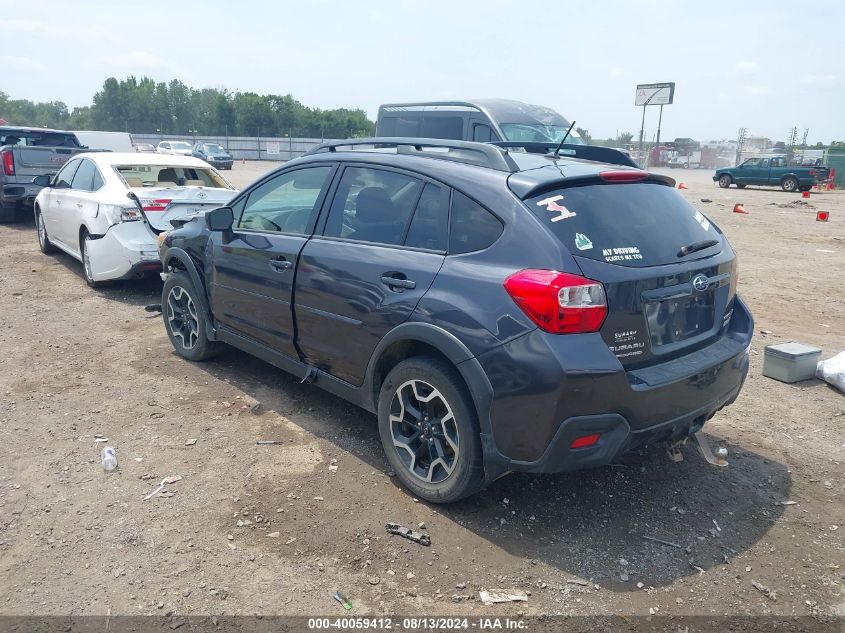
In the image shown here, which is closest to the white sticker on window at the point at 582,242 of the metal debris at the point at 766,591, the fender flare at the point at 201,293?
the metal debris at the point at 766,591

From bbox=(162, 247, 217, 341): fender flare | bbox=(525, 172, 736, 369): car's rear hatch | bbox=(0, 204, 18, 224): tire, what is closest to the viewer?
bbox=(525, 172, 736, 369): car's rear hatch

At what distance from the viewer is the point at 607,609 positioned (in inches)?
110

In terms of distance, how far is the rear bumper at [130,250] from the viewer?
288 inches

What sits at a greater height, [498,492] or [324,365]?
[324,365]

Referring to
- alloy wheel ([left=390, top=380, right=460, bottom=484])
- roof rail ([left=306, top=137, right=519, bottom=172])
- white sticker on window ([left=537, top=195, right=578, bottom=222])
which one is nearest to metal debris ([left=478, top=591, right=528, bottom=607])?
alloy wheel ([left=390, top=380, right=460, bottom=484])

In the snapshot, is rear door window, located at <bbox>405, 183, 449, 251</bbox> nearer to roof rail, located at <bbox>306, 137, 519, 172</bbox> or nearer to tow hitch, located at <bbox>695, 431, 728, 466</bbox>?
roof rail, located at <bbox>306, 137, 519, 172</bbox>

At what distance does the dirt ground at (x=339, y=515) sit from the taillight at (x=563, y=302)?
3.65 ft

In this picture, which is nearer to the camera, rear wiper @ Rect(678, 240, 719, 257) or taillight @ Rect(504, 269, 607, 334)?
taillight @ Rect(504, 269, 607, 334)

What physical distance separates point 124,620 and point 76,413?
7.75 ft

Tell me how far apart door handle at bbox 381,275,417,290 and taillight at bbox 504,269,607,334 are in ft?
2.23

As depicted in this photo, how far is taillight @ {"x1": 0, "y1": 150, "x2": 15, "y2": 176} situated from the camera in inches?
493

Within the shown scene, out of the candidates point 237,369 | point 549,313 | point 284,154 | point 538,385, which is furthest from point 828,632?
point 284,154

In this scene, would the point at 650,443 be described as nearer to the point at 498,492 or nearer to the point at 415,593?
the point at 498,492

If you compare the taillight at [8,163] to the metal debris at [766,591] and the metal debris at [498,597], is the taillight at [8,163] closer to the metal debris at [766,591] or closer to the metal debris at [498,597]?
the metal debris at [498,597]
